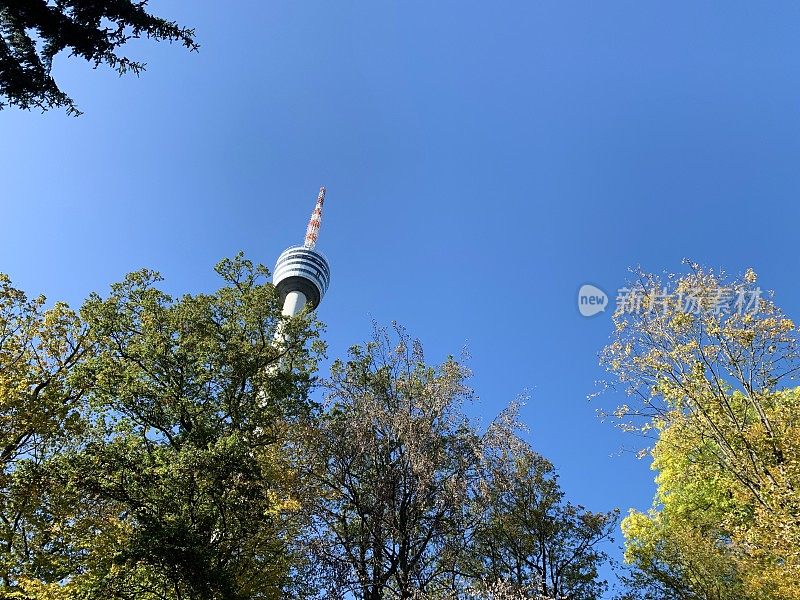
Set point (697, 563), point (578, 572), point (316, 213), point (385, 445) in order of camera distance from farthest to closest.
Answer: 1. point (316, 213)
2. point (578, 572)
3. point (697, 563)
4. point (385, 445)

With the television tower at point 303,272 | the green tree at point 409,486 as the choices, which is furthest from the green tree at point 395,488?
the television tower at point 303,272

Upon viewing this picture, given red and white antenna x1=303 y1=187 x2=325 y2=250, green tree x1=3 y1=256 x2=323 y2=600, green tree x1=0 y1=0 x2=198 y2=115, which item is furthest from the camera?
red and white antenna x1=303 y1=187 x2=325 y2=250

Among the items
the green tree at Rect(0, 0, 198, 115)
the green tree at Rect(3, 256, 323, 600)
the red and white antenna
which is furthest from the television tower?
the green tree at Rect(0, 0, 198, 115)

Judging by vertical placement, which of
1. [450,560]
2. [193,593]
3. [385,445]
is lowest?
[193,593]

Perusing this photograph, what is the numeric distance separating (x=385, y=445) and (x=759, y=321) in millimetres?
9509

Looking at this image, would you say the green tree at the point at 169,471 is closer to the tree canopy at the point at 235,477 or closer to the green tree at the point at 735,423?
the tree canopy at the point at 235,477

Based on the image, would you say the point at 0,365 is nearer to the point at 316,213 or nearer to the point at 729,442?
the point at 729,442

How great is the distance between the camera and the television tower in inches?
2709

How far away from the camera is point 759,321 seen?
11828mm

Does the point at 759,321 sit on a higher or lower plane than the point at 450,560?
higher

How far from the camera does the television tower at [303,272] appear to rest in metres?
68.8

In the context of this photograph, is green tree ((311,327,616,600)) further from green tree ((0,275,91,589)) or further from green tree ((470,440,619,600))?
green tree ((0,275,91,589))

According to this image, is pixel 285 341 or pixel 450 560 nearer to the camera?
pixel 450 560

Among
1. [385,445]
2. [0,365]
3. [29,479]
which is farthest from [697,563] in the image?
[0,365]
